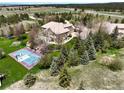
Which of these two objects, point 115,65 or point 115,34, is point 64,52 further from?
point 115,34

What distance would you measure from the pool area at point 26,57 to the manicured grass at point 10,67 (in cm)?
15

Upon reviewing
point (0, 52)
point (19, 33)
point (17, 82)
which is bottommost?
point (17, 82)

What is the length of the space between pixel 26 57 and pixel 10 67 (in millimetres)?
760

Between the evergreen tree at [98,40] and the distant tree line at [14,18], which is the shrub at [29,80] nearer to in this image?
the distant tree line at [14,18]

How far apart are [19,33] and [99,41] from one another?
5106 mm

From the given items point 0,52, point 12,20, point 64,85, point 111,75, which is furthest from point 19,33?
point 111,75

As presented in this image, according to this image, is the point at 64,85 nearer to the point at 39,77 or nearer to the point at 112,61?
the point at 39,77

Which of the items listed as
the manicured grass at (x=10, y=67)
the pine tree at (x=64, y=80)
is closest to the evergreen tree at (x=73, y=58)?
the pine tree at (x=64, y=80)

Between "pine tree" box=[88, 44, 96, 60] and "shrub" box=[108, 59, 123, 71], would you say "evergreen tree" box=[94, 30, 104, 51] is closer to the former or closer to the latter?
"pine tree" box=[88, 44, 96, 60]

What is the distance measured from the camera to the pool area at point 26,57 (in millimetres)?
6453

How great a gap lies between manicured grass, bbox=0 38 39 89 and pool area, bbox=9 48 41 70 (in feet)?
0.50

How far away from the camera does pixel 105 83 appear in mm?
6680

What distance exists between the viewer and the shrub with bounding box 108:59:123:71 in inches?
293

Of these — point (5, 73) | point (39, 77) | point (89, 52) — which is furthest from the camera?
point (89, 52)
